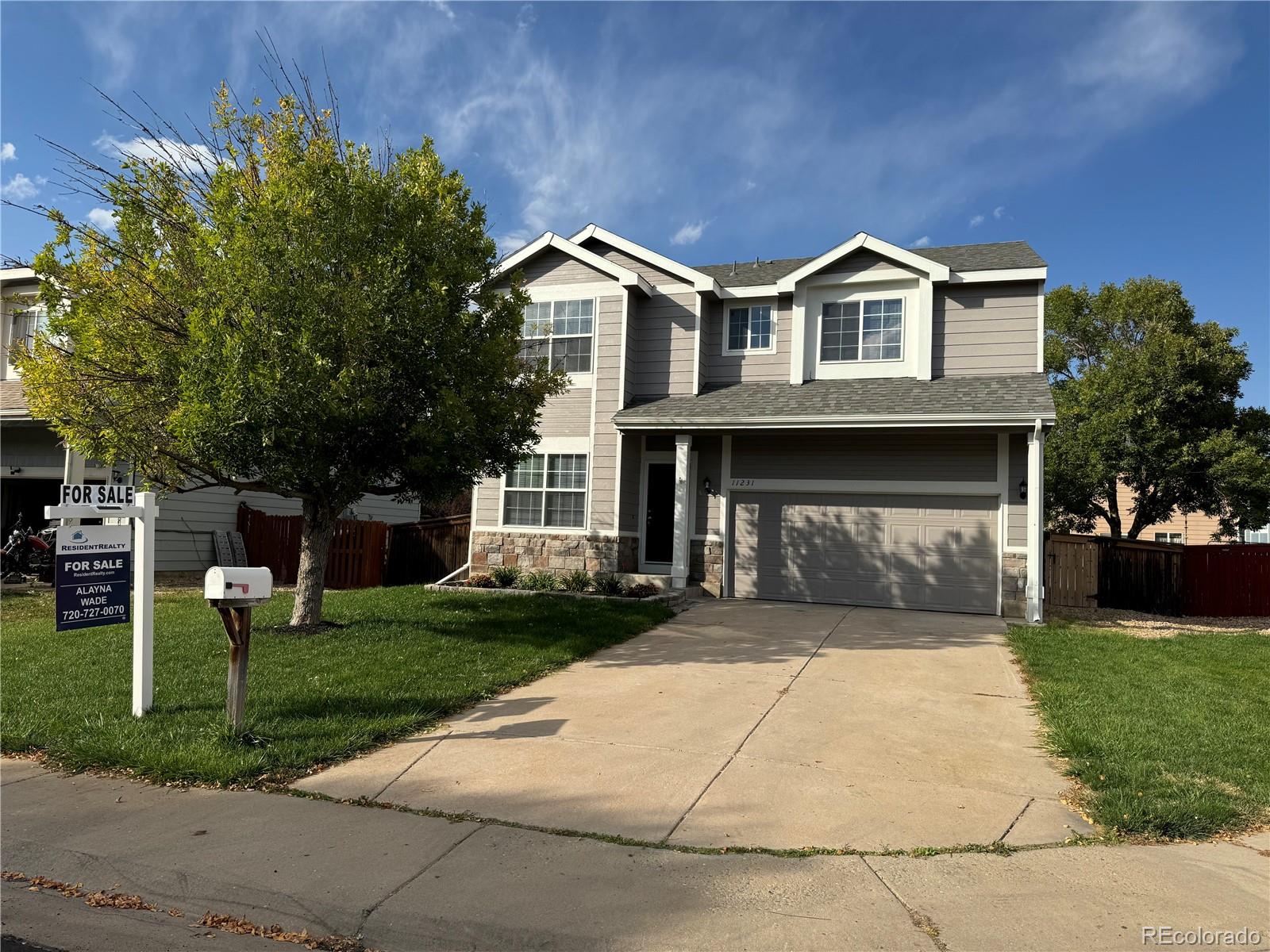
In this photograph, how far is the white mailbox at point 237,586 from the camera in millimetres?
5934

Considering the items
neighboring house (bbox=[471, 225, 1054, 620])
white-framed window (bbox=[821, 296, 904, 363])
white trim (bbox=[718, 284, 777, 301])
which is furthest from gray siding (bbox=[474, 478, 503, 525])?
white-framed window (bbox=[821, 296, 904, 363])

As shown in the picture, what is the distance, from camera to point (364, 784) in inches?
217

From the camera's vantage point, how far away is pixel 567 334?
15.9 meters

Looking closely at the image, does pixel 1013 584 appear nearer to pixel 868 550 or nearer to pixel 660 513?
pixel 868 550

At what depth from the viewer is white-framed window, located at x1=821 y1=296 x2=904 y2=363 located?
15.1m

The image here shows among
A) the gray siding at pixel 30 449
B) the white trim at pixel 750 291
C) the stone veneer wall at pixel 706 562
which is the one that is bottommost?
the stone veneer wall at pixel 706 562

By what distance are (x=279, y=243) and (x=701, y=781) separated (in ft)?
23.1

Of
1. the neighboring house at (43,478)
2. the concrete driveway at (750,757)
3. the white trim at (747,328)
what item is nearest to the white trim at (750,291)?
the white trim at (747,328)

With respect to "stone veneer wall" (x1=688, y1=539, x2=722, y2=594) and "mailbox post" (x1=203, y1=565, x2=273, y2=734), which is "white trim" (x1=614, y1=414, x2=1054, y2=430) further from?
"mailbox post" (x1=203, y1=565, x2=273, y2=734)

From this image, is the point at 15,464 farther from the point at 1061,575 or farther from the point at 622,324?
the point at 1061,575

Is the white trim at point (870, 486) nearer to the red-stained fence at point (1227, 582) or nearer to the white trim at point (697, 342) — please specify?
the white trim at point (697, 342)

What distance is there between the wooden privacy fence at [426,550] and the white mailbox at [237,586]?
37.5 ft

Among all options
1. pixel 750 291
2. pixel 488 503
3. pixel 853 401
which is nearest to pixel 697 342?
pixel 750 291

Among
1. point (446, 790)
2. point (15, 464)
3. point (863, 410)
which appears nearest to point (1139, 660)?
point (863, 410)
